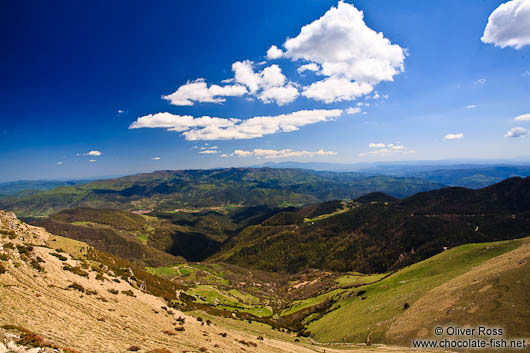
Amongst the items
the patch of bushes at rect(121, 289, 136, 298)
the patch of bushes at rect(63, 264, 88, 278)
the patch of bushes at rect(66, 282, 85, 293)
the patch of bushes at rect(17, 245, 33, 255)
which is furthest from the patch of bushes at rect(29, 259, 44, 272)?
the patch of bushes at rect(121, 289, 136, 298)

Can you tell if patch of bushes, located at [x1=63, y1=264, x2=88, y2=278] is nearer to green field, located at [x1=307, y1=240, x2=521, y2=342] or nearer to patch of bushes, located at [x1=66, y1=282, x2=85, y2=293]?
patch of bushes, located at [x1=66, y1=282, x2=85, y2=293]

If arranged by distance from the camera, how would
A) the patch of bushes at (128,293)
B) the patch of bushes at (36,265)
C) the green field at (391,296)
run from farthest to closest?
the green field at (391,296) < the patch of bushes at (128,293) < the patch of bushes at (36,265)

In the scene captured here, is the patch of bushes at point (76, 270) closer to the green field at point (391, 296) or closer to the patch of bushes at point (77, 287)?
the patch of bushes at point (77, 287)

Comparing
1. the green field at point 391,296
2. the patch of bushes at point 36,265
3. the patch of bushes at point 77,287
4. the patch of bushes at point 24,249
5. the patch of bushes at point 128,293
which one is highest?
the patch of bushes at point 24,249

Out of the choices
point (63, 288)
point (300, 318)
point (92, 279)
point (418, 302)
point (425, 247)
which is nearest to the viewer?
point (63, 288)

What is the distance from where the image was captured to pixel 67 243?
50.4m

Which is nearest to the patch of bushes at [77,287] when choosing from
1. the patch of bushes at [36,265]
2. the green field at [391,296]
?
the patch of bushes at [36,265]

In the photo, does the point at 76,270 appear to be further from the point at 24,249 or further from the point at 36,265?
the point at 24,249

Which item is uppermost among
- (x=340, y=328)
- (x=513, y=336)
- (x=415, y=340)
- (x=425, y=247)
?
(x=513, y=336)

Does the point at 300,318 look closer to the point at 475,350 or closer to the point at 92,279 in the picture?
the point at 475,350

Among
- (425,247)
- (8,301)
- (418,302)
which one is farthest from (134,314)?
(425,247)

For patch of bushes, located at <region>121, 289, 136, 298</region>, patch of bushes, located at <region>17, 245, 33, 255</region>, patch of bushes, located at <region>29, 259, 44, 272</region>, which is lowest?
patch of bushes, located at <region>121, 289, 136, 298</region>

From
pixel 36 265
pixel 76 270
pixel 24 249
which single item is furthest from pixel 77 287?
pixel 24 249

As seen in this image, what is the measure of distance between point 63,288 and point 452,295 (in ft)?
180
